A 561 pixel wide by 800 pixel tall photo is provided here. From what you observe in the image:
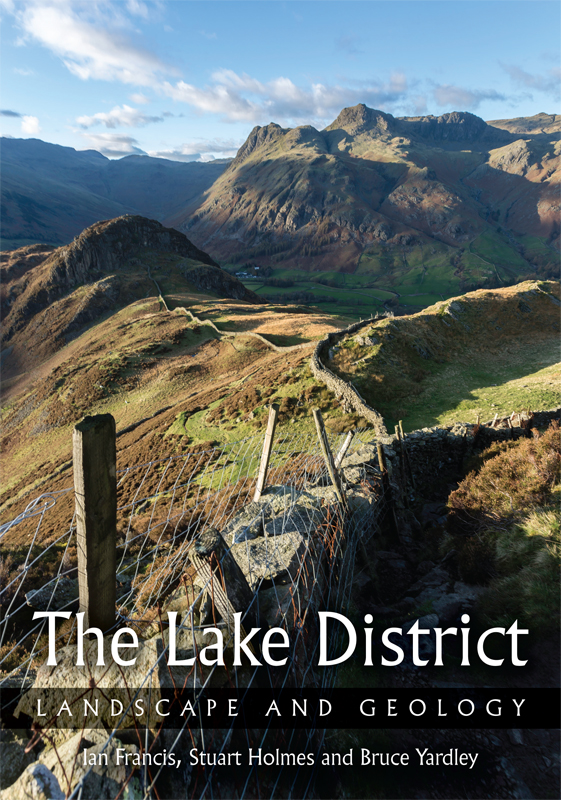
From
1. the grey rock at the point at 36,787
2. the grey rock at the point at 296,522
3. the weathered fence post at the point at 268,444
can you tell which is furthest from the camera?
the weathered fence post at the point at 268,444

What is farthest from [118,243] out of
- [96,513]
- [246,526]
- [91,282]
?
[96,513]

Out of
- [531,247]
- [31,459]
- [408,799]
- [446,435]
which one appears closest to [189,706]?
[408,799]

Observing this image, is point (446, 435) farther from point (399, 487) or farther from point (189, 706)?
point (189, 706)

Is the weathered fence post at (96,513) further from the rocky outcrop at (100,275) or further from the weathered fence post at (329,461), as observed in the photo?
the rocky outcrop at (100,275)

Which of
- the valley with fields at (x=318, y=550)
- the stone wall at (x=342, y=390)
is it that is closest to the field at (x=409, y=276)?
the stone wall at (x=342, y=390)

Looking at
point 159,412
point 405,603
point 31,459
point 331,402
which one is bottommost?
point 31,459

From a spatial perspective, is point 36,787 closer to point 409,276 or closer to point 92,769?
point 92,769

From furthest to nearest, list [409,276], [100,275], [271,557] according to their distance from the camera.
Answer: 1. [409,276]
2. [100,275]
3. [271,557]
